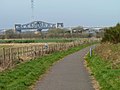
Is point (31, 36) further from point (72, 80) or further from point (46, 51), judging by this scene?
point (72, 80)

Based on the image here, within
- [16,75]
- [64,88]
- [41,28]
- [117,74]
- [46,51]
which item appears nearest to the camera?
[64,88]

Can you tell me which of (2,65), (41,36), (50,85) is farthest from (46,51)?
(41,36)

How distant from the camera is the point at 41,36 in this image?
16488 centimetres

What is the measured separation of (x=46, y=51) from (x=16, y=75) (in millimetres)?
24657

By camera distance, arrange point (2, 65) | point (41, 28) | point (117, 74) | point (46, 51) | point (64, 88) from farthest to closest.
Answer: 1. point (41, 28)
2. point (46, 51)
3. point (2, 65)
4. point (117, 74)
5. point (64, 88)

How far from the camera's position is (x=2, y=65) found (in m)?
22.7

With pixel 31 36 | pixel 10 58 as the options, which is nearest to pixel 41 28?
pixel 31 36

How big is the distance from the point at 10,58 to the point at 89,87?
40.5ft

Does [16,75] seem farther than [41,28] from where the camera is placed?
No

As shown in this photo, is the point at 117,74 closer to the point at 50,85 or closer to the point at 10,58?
the point at 50,85

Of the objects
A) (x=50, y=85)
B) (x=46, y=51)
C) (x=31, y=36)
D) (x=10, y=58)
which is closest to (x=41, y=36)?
(x=31, y=36)

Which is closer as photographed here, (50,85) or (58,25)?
(50,85)

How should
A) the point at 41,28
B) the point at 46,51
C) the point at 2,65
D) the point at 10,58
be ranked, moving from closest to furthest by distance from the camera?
the point at 2,65, the point at 10,58, the point at 46,51, the point at 41,28

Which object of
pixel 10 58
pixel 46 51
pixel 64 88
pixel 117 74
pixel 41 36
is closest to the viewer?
pixel 64 88
